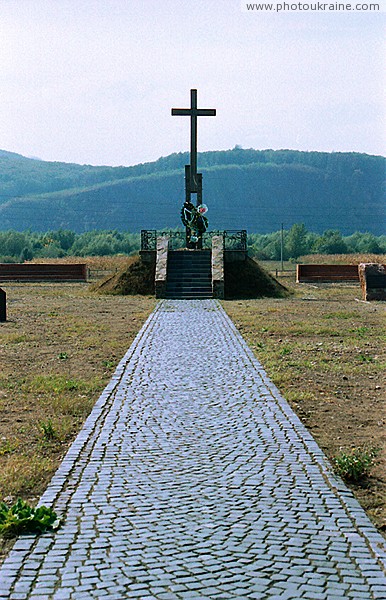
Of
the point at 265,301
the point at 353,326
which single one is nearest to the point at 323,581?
the point at 353,326

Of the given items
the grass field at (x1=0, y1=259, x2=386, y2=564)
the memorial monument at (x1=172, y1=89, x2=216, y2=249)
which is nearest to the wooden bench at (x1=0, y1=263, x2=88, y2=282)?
the memorial monument at (x1=172, y1=89, x2=216, y2=249)

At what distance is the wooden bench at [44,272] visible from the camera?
42188 mm

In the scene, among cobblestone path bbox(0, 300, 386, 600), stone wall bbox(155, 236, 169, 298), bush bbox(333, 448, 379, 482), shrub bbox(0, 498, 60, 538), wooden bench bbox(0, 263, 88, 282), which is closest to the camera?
cobblestone path bbox(0, 300, 386, 600)

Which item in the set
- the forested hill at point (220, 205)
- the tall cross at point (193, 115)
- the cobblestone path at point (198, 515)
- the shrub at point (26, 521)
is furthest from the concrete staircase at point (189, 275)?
the forested hill at point (220, 205)

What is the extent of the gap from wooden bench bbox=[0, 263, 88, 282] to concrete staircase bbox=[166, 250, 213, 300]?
12.9 meters

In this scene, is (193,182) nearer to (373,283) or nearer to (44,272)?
(373,283)

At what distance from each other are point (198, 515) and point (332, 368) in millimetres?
6944

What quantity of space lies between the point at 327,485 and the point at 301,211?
184 m

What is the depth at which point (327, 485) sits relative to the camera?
19.5 ft

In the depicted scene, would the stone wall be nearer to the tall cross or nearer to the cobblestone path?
the tall cross

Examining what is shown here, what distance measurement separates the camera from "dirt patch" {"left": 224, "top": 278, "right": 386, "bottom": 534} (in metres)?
7.51

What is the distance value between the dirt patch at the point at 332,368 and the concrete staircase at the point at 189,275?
3.42 metres

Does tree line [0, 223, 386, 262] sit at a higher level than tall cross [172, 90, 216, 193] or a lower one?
lower

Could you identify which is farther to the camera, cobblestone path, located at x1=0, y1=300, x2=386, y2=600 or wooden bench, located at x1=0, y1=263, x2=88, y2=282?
wooden bench, located at x1=0, y1=263, x2=88, y2=282
